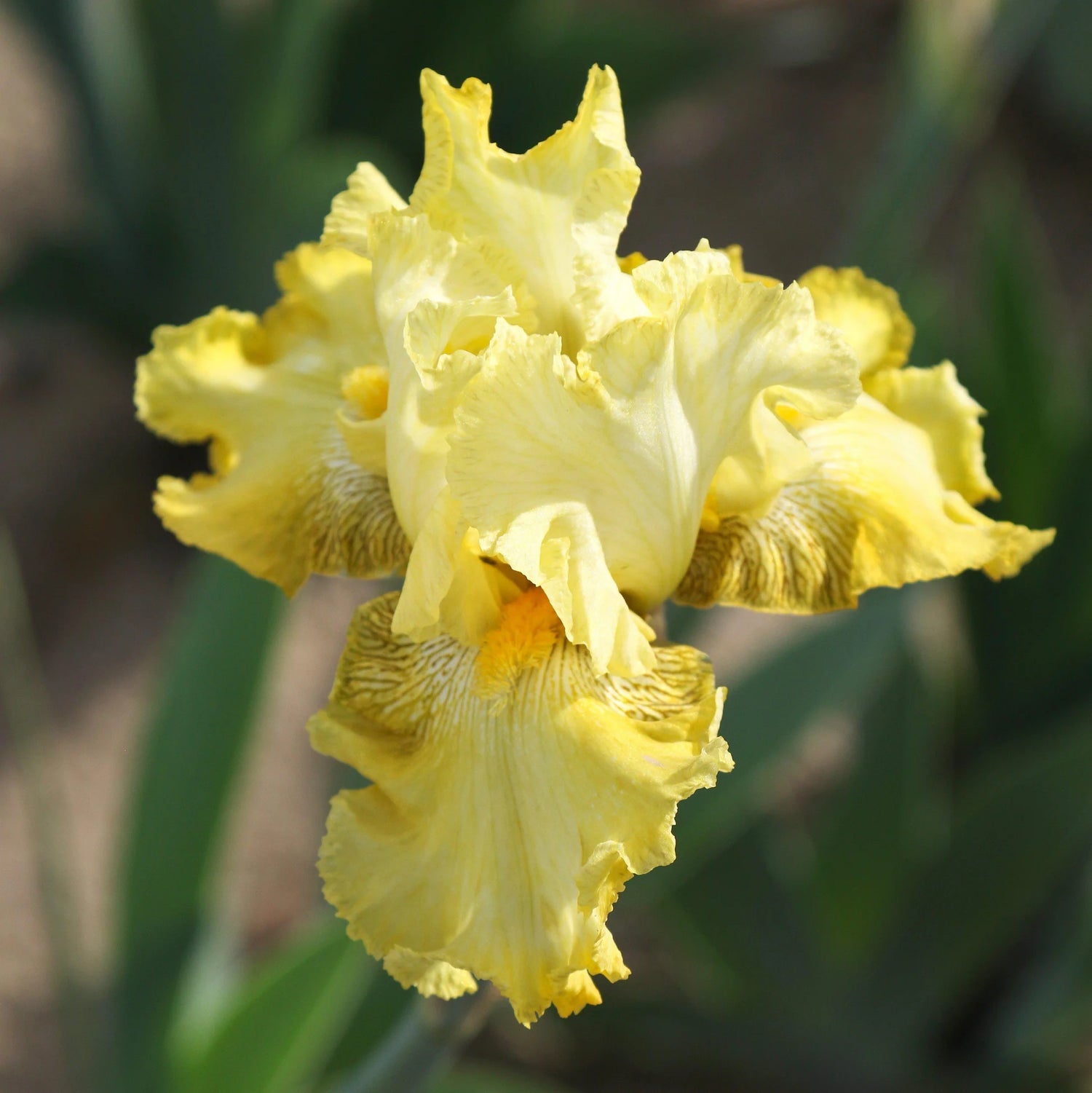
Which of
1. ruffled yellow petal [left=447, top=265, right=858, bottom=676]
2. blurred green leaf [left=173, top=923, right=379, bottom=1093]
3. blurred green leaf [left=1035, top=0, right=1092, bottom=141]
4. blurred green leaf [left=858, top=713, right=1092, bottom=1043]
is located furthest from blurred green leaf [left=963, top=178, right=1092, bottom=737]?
blurred green leaf [left=1035, top=0, right=1092, bottom=141]

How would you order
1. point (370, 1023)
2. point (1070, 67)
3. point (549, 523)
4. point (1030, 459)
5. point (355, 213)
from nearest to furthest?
point (549, 523), point (355, 213), point (370, 1023), point (1030, 459), point (1070, 67)

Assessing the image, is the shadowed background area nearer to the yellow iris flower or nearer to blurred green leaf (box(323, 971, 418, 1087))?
blurred green leaf (box(323, 971, 418, 1087))

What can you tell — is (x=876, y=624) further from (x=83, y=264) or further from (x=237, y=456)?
(x=83, y=264)

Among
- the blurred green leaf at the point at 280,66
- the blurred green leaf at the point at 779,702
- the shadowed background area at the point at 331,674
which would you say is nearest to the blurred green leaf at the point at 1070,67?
the shadowed background area at the point at 331,674

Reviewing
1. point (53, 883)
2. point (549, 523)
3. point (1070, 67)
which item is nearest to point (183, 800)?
point (53, 883)

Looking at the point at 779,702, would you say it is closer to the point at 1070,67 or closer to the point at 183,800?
the point at 183,800

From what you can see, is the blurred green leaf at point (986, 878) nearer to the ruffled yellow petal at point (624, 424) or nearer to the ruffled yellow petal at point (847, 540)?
the ruffled yellow petal at point (847, 540)

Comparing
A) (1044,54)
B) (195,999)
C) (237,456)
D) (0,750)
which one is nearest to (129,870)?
(195,999)
